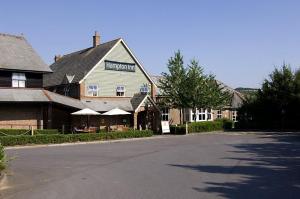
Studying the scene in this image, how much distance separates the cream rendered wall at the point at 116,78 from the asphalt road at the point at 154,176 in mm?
21082

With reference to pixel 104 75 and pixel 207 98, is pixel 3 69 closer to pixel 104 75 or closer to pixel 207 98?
pixel 104 75

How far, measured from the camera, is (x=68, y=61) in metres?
50.9

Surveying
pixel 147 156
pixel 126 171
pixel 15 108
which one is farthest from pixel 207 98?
pixel 126 171

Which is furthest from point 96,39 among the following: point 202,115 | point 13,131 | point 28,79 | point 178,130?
point 13,131

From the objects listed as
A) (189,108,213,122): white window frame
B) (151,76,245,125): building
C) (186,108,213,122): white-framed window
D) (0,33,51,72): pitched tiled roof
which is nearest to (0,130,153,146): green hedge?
(0,33,51,72): pitched tiled roof

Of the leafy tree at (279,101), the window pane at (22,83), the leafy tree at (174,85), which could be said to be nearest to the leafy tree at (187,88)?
the leafy tree at (174,85)

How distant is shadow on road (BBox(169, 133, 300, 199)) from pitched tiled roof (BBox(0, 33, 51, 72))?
72.3 feet

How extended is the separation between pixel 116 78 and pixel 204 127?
425 inches

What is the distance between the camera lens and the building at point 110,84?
141 ft

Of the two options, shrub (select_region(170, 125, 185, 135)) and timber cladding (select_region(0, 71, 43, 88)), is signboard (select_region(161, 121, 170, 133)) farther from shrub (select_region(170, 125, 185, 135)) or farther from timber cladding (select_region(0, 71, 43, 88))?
timber cladding (select_region(0, 71, 43, 88))

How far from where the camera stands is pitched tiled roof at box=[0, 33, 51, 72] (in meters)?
37.0

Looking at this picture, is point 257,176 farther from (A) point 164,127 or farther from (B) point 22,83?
(A) point 164,127

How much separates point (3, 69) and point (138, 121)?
1660cm

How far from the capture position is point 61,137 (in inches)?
1268
